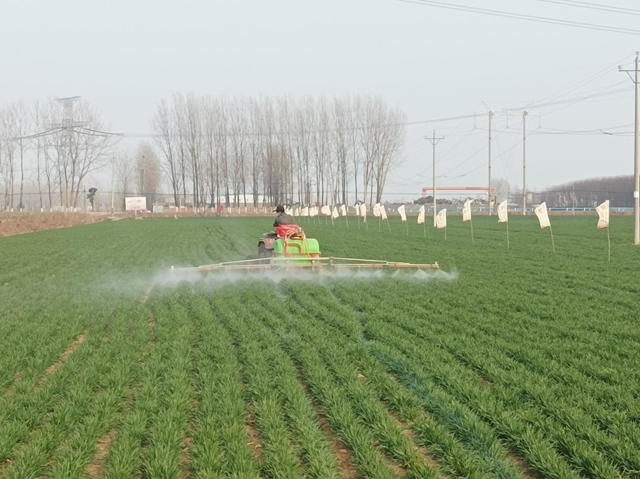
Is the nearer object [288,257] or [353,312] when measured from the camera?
[353,312]

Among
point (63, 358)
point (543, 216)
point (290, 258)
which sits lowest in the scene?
point (63, 358)

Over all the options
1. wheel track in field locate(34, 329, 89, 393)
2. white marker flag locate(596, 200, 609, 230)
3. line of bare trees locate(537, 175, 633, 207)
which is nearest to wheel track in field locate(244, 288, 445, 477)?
wheel track in field locate(34, 329, 89, 393)

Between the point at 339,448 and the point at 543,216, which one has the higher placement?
the point at 543,216

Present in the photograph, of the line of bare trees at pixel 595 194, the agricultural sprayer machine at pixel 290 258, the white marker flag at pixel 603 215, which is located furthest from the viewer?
the line of bare trees at pixel 595 194

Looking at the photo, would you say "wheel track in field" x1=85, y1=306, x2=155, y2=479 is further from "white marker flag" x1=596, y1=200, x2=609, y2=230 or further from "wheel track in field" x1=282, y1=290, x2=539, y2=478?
"white marker flag" x1=596, y1=200, x2=609, y2=230

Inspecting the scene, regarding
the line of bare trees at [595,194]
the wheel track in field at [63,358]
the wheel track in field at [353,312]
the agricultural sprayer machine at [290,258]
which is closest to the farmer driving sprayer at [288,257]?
the agricultural sprayer machine at [290,258]

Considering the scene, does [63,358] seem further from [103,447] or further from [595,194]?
[595,194]

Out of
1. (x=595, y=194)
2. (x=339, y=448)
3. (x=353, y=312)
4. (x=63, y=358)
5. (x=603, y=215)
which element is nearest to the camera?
(x=339, y=448)

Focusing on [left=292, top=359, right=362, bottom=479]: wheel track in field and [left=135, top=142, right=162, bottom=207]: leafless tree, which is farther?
[left=135, top=142, right=162, bottom=207]: leafless tree

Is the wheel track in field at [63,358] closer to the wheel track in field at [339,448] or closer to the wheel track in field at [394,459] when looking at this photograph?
the wheel track in field at [339,448]

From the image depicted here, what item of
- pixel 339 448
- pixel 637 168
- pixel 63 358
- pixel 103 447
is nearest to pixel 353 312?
pixel 63 358

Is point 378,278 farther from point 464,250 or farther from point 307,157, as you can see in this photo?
point 307,157

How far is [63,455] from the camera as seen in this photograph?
4.56m

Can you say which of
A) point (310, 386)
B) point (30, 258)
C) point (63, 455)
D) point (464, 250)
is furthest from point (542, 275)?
point (30, 258)
